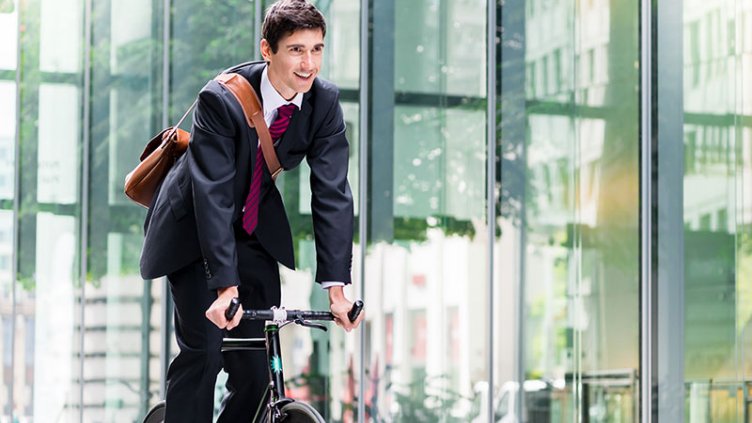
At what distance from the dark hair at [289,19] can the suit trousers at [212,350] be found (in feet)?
2.04

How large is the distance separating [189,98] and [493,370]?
2.64 metres

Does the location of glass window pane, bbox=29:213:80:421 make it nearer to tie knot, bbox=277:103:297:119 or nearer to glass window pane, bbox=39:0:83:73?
glass window pane, bbox=39:0:83:73

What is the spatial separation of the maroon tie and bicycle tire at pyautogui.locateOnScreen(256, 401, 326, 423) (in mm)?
551

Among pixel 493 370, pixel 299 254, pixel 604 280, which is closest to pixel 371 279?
pixel 299 254

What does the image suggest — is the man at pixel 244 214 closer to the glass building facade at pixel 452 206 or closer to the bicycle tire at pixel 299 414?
the bicycle tire at pixel 299 414

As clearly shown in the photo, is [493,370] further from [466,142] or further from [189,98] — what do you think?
[189,98]

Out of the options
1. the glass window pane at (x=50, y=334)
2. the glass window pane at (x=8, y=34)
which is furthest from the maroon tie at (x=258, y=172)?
the glass window pane at (x=8, y=34)

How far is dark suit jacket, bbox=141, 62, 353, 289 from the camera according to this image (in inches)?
136

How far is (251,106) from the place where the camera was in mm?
3570

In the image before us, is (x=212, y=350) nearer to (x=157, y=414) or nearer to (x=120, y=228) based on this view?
(x=157, y=414)

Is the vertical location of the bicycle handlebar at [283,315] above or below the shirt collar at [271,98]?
below

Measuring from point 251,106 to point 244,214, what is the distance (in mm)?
340

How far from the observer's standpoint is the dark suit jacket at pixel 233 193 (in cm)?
346

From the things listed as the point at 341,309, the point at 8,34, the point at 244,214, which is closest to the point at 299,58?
the point at 244,214
